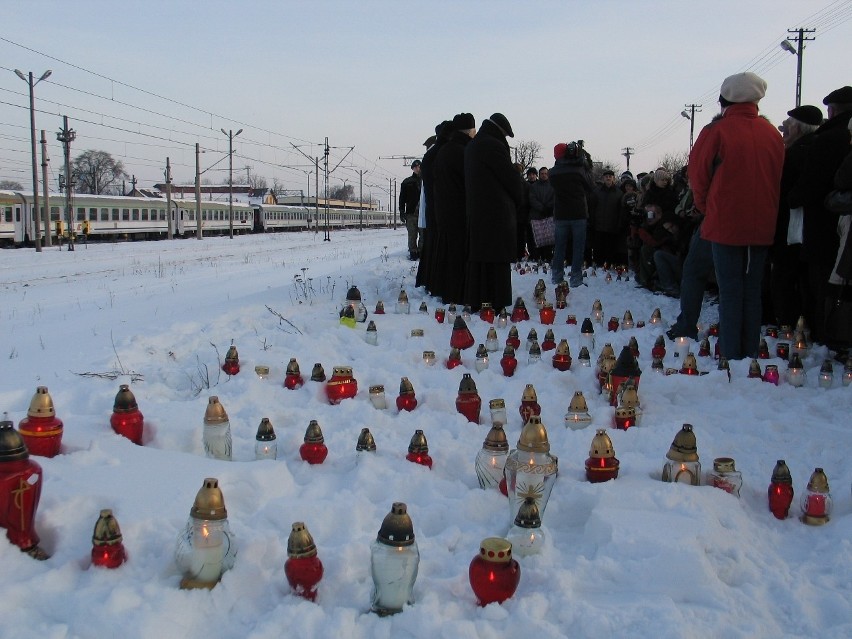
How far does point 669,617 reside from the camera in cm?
219

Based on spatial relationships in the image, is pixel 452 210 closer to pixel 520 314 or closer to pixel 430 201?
pixel 430 201

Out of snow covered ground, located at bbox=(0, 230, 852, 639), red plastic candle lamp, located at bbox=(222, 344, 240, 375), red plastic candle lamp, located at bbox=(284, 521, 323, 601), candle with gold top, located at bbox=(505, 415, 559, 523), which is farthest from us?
red plastic candle lamp, located at bbox=(222, 344, 240, 375)

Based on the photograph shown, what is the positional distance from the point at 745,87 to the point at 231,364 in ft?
13.8

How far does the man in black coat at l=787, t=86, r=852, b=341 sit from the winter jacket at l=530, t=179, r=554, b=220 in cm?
624

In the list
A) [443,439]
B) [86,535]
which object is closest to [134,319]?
[443,439]

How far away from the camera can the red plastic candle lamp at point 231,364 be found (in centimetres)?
509

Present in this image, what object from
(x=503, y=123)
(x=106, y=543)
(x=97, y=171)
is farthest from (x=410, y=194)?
(x=97, y=171)

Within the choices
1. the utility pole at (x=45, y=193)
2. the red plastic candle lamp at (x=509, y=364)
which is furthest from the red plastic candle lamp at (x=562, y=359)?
the utility pole at (x=45, y=193)

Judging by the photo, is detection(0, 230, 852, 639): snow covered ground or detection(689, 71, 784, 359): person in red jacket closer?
detection(0, 230, 852, 639): snow covered ground

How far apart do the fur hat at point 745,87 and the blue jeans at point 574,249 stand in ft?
12.5

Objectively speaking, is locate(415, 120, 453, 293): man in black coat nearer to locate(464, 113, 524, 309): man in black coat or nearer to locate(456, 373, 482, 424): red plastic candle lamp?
locate(464, 113, 524, 309): man in black coat

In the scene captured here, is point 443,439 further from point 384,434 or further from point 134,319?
point 134,319

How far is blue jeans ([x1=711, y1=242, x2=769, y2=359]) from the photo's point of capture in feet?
18.3

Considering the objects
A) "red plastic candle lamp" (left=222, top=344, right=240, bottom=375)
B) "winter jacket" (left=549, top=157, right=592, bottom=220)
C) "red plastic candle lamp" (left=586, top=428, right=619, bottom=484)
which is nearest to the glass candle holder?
"red plastic candle lamp" (left=586, top=428, right=619, bottom=484)
